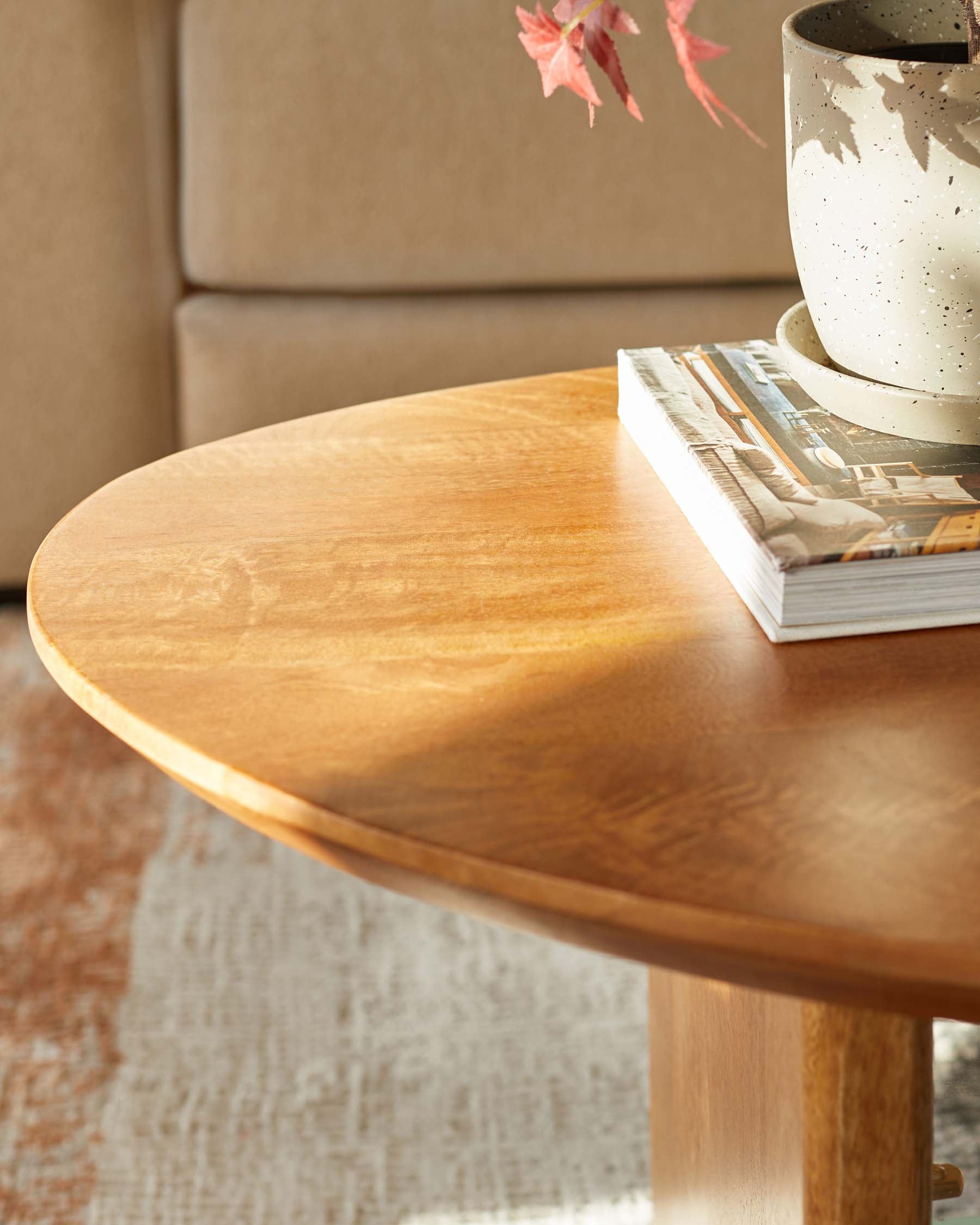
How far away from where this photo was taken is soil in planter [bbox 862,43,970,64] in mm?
612

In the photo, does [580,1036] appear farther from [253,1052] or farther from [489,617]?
[489,617]

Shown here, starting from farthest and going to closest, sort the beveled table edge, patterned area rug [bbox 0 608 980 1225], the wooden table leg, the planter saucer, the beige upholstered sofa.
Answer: the beige upholstered sofa, patterned area rug [bbox 0 608 980 1225], the planter saucer, the wooden table leg, the beveled table edge

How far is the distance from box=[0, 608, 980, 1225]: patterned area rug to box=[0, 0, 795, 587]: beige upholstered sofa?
49 centimetres

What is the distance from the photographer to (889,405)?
0.57 meters

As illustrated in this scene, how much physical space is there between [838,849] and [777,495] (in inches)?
7.3

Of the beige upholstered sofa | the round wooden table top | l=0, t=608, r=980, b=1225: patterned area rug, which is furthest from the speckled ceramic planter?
the beige upholstered sofa

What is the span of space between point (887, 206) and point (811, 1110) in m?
0.33

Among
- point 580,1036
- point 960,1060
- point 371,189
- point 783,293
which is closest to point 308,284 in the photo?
point 371,189

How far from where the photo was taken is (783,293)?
1396 millimetres

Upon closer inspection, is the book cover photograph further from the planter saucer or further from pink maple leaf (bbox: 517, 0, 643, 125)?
pink maple leaf (bbox: 517, 0, 643, 125)

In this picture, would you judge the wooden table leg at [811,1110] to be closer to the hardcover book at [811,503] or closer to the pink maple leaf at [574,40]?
the hardcover book at [811,503]

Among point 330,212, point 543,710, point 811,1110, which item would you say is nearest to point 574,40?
point 543,710

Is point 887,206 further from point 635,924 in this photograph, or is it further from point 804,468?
point 635,924

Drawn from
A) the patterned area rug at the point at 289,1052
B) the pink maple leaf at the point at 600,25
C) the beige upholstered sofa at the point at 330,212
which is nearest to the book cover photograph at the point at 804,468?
the pink maple leaf at the point at 600,25
